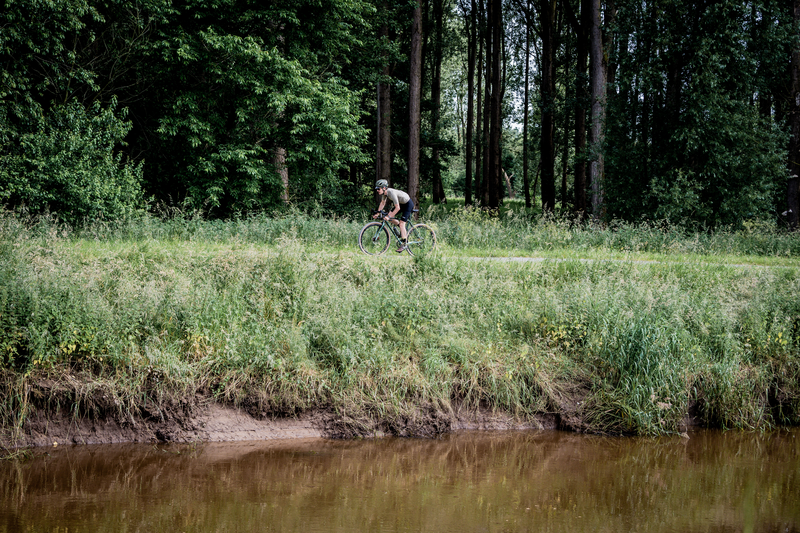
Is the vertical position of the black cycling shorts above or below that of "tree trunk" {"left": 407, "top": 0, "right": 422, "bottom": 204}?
below

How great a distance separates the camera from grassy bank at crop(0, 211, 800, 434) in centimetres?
807

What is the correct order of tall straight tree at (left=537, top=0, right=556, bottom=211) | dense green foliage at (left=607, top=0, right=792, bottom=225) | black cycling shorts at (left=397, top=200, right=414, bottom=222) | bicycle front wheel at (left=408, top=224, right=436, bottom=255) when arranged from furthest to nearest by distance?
1. tall straight tree at (left=537, top=0, right=556, bottom=211)
2. dense green foliage at (left=607, top=0, right=792, bottom=225)
3. black cycling shorts at (left=397, top=200, right=414, bottom=222)
4. bicycle front wheel at (left=408, top=224, right=436, bottom=255)

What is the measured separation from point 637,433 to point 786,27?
47.4 ft

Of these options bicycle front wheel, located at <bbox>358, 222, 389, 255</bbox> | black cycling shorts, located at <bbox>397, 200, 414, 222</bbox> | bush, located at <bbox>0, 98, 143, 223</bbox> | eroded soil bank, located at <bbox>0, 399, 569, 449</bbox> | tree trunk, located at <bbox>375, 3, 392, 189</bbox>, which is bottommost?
eroded soil bank, located at <bbox>0, 399, 569, 449</bbox>

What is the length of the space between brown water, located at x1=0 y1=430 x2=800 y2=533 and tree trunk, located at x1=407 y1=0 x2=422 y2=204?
14408mm

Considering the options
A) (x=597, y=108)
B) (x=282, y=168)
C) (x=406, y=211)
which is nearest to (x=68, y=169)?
(x=282, y=168)

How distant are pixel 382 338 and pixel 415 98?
46.3 ft

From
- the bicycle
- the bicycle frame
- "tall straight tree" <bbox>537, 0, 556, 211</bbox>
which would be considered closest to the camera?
the bicycle

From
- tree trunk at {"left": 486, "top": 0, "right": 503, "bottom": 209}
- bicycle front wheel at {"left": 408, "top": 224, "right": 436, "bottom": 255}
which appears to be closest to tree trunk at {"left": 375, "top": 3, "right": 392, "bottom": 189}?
tree trunk at {"left": 486, "top": 0, "right": 503, "bottom": 209}

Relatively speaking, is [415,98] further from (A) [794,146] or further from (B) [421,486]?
(B) [421,486]

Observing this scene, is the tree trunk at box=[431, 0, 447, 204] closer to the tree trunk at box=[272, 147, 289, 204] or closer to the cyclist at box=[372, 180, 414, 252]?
the tree trunk at box=[272, 147, 289, 204]

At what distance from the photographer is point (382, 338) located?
9156 millimetres

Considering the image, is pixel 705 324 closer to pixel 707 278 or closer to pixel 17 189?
pixel 707 278

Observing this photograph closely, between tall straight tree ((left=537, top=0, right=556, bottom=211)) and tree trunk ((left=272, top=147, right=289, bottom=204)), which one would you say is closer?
tree trunk ((left=272, top=147, right=289, bottom=204))
